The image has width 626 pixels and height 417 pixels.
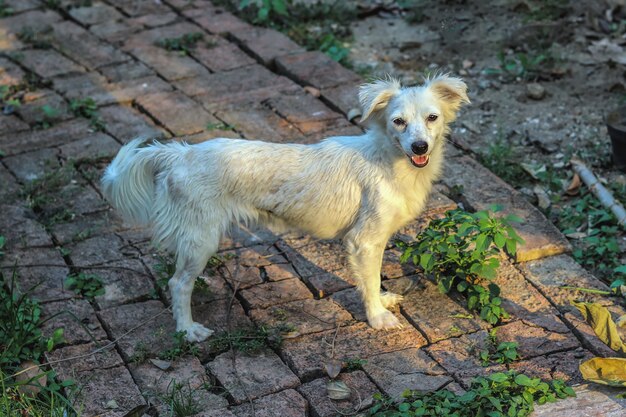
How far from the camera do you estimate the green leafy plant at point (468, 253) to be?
4.83 meters

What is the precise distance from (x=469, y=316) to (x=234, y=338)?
4.05ft

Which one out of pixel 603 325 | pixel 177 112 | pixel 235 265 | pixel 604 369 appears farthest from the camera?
pixel 177 112

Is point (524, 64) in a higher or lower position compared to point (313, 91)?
higher

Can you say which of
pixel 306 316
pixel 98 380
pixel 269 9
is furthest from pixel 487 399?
pixel 269 9

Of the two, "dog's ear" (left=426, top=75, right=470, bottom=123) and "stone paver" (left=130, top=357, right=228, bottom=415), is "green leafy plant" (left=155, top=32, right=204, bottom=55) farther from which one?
"stone paver" (left=130, top=357, right=228, bottom=415)

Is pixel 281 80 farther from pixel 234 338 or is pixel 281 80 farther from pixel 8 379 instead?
pixel 8 379

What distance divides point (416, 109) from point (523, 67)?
3260 mm

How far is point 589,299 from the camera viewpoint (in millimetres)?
5008

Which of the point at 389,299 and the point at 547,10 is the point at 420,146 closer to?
the point at 389,299

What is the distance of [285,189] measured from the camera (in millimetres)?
4828

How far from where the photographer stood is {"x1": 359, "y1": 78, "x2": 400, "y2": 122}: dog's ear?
4.61 m

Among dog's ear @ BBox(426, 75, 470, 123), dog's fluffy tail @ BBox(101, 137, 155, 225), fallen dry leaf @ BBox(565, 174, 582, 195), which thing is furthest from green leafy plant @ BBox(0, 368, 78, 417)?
fallen dry leaf @ BBox(565, 174, 582, 195)

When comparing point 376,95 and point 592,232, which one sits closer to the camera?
point 376,95

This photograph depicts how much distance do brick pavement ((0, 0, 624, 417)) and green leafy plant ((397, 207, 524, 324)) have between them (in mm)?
117
